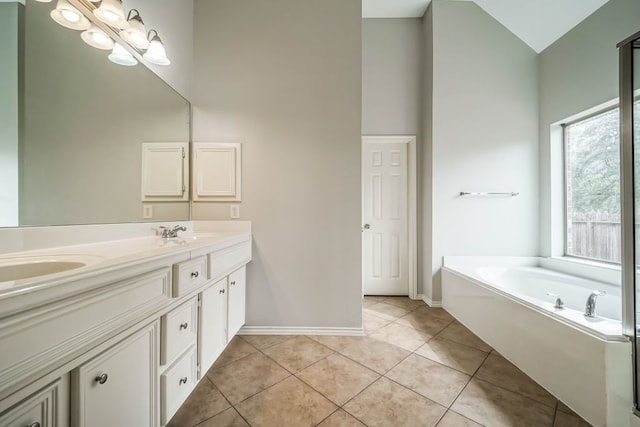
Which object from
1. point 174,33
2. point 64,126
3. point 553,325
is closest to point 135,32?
point 174,33

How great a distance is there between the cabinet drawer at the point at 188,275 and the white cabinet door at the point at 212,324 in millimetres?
141

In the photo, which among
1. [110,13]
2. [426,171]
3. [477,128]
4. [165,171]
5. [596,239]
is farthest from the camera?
[426,171]

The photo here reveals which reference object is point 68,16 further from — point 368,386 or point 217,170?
point 368,386

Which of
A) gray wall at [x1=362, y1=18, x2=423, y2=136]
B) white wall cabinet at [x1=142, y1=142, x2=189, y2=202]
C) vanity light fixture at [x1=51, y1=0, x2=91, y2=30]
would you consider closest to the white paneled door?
gray wall at [x1=362, y1=18, x2=423, y2=136]

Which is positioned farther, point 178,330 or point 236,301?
point 236,301

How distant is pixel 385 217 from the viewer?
2982 mm

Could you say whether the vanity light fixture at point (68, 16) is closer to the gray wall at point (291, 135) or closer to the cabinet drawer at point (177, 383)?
the gray wall at point (291, 135)

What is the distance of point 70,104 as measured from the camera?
1068 mm

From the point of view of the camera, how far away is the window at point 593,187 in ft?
6.61

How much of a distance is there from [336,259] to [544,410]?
144cm

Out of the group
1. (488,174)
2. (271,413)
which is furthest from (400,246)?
(271,413)

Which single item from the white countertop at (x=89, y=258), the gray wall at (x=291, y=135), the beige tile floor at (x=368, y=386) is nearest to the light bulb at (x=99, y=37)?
the gray wall at (x=291, y=135)

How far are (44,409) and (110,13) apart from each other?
5.41ft

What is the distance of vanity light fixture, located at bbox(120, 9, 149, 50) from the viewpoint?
4.25 ft
